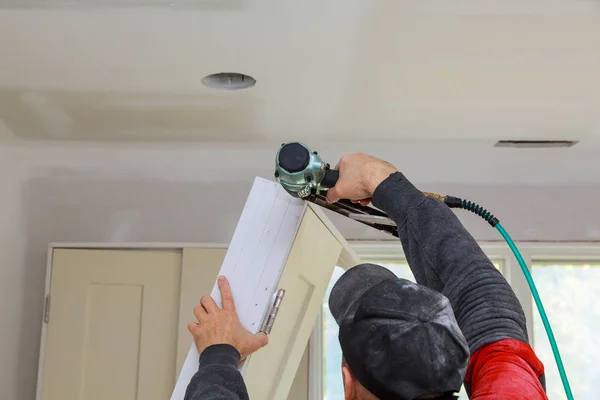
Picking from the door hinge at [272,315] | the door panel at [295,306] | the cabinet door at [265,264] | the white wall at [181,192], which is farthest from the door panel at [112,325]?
the door hinge at [272,315]

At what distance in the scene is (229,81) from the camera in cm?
192

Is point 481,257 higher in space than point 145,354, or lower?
lower

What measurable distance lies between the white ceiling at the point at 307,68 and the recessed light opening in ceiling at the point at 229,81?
0.03 meters

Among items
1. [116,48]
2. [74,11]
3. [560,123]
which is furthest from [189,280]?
[560,123]

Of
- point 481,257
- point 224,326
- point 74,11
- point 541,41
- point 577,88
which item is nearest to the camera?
point 481,257

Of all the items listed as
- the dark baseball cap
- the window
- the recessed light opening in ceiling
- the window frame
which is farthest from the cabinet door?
the window

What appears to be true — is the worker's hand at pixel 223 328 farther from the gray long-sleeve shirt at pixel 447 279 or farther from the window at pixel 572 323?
the window at pixel 572 323

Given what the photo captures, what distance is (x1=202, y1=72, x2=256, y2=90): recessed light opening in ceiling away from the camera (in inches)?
74.0

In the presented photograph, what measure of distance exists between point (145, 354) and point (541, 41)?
1.75m

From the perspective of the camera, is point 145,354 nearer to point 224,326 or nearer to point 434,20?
point 224,326

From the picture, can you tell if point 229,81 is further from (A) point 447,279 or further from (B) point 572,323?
(B) point 572,323

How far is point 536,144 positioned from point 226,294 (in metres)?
1.96

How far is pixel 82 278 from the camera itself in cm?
240

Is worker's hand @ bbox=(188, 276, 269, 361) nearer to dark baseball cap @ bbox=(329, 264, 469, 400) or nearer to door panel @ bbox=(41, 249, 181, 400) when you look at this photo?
dark baseball cap @ bbox=(329, 264, 469, 400)
